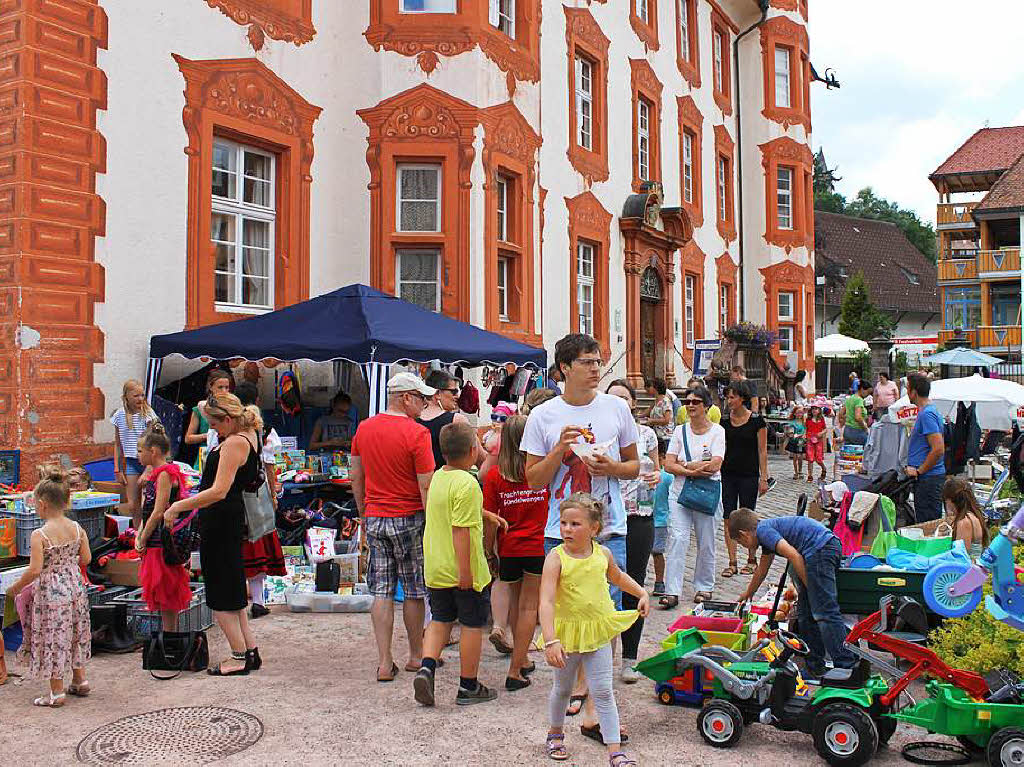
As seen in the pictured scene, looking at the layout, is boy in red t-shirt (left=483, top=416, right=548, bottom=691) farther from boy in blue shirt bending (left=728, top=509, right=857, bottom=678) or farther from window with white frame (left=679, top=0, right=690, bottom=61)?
window with white frame (left=679, top=0, right=690, bottom=61)

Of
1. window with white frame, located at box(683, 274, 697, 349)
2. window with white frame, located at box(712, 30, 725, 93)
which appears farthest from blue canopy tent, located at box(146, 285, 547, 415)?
window with white frame, located at box(712, 30, 725, 93)

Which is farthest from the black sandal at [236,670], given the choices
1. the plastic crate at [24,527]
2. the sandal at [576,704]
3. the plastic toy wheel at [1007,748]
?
the plastic toy wheel at [1007,748]

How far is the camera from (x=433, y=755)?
4.62 meters

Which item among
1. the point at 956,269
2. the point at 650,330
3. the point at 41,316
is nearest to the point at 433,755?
the point at 41,316

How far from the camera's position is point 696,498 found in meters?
7.70

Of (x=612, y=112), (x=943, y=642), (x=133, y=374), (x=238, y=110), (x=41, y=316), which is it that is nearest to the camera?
(x=943, y=642)

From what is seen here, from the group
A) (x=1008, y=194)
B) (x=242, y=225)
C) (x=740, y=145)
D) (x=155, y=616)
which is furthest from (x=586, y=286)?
(x=1008, y=194)

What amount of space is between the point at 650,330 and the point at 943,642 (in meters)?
16.4

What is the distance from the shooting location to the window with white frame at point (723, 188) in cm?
2569

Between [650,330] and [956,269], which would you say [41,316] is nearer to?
[650,330]

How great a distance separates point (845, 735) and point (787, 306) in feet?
83.3

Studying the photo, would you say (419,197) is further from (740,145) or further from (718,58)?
(740,145)

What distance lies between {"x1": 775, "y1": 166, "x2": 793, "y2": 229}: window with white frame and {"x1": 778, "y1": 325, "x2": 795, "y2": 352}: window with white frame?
119 inches

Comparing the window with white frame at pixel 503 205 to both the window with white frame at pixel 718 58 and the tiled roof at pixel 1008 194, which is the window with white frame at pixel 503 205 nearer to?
the window with white frame at pixel 718 58
